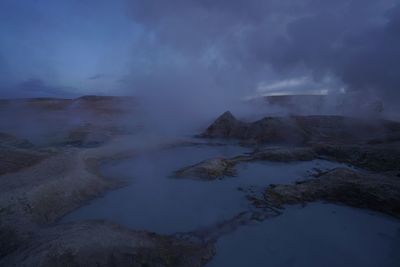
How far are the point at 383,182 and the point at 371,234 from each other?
171cm

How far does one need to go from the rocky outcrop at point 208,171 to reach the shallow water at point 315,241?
257cm

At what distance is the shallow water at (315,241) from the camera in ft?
15.5

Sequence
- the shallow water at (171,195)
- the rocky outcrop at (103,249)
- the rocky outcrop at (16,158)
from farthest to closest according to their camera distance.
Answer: the rocky outcrop at (16,158) < the shallow water at (171,195) < the rocky outcrop at (103,249)

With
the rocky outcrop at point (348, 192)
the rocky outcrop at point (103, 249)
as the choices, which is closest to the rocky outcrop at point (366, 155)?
the rocky outcrop at point (348, 192)

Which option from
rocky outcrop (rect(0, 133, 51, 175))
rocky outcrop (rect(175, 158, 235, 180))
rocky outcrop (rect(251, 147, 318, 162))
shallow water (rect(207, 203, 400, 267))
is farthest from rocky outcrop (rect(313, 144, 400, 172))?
rocky outcrop (rect(0, 133, 51, 175))

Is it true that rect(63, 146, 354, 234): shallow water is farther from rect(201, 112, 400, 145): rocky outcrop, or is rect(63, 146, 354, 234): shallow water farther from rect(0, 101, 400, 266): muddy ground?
rect(201, 112, 400, 145): rocky outcrop

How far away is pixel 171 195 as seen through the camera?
7129 mm

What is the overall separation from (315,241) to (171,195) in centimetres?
339

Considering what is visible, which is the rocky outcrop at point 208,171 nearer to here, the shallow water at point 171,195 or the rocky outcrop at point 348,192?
the shallow water at point 171,195

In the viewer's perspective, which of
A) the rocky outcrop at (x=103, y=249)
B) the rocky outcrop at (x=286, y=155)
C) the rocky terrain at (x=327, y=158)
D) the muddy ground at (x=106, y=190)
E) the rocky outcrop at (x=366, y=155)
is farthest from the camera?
the rocky outcrop at (x=286, y=155)

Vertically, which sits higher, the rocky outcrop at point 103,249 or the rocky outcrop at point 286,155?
the rocky outcrop at point 286,155

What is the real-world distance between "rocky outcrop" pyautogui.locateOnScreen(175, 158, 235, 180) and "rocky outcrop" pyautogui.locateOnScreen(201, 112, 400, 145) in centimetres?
573

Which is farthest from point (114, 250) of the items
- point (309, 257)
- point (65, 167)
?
point (65, 167)

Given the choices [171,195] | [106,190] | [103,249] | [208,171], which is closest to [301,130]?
[208,171]
